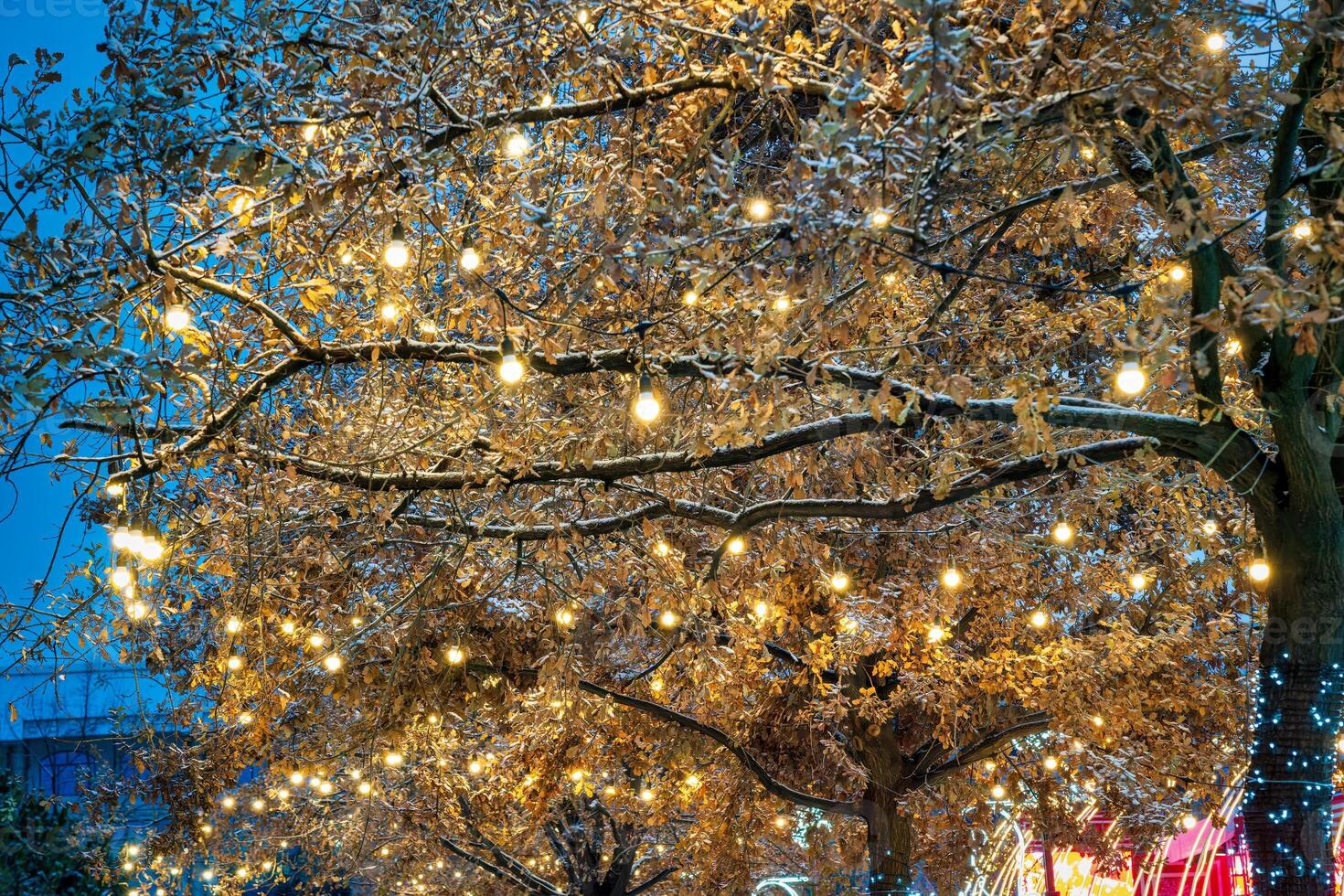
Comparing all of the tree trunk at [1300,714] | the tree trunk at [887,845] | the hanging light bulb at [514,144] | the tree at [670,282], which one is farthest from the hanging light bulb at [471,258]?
the tree trunk at [887,845]

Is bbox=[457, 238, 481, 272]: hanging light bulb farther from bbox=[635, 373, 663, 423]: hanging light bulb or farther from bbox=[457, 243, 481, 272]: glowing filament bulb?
bbox=[635, 373, 663, 423]: hanging light bulb

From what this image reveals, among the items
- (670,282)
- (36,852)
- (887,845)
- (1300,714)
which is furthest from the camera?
(887,845)

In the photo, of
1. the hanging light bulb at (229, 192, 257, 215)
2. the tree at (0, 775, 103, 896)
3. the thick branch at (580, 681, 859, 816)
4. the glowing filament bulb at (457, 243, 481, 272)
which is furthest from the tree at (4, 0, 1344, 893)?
the thick branch at (580, 681, 859, 816)

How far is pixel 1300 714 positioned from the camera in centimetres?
653

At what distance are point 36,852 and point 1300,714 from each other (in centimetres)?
718

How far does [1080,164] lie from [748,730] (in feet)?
24.2

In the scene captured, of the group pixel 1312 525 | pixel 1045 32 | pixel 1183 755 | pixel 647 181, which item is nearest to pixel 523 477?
pixel 647 181

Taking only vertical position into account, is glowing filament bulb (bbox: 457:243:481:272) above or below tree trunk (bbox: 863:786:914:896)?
above

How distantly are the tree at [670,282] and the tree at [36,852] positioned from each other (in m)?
1.40

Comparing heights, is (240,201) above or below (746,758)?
above

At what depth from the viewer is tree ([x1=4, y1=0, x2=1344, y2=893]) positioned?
548 cm

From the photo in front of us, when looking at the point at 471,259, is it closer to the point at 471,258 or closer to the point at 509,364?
the point at 471,258

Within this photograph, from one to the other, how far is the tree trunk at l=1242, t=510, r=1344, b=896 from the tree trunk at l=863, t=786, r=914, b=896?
6676 mm

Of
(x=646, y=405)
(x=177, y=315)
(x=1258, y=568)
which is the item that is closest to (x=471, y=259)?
(x=646, y=405)
